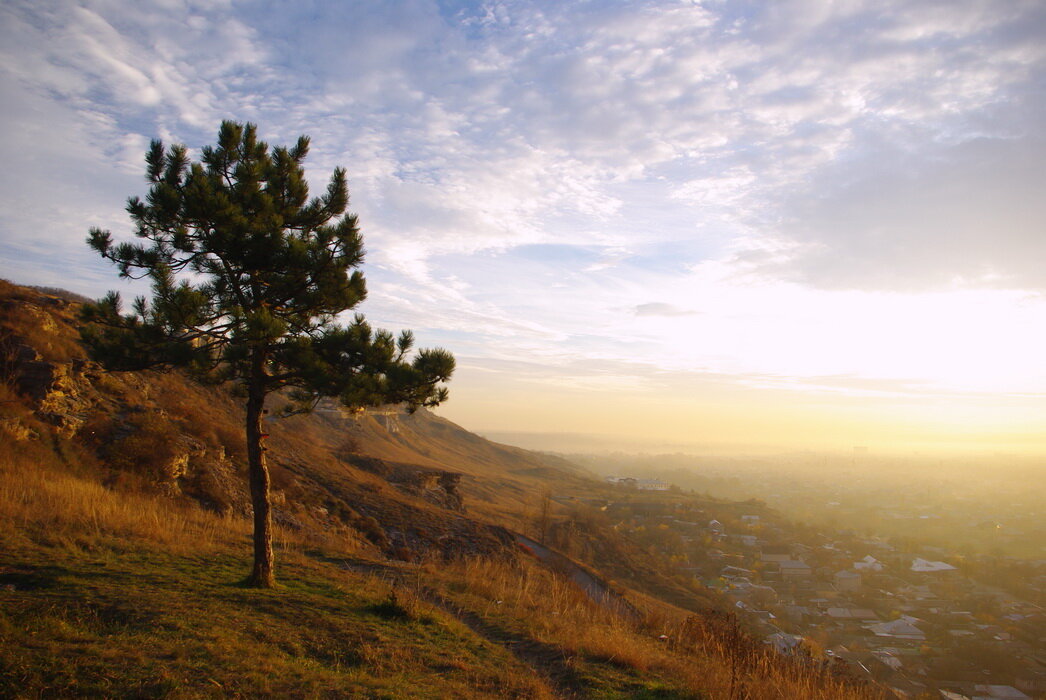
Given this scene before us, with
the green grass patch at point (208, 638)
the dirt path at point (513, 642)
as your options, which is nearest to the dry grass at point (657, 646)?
the dirt path at point (513, 642)

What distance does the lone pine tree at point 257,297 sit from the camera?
7.01m

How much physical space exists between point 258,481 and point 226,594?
1.53 metres

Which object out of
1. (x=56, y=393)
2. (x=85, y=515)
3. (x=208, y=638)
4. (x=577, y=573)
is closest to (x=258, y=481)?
(x=208, y=638)

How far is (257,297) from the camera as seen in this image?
7.64m

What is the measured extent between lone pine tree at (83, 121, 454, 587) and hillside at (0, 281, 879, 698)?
4.24ft

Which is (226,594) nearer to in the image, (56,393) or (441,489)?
(56,393)

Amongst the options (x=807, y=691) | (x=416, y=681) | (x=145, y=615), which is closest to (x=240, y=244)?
(x=145, y=615)

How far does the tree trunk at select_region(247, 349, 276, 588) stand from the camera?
24.8 ft

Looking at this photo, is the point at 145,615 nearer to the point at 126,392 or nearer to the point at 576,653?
the point at 576,653

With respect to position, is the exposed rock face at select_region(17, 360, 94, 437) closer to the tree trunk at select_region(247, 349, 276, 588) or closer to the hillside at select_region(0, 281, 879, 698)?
the hillside at select_region(0, 281, 879, 698)

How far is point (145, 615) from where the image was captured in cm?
534

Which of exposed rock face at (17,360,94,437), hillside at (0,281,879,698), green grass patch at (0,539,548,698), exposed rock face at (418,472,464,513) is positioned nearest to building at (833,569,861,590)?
hillside at (0,281,879,698)

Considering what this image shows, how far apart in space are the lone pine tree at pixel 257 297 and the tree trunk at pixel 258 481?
0.05ft

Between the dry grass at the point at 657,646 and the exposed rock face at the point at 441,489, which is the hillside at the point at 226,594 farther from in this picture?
the exposed rock face at the point at 441,489
